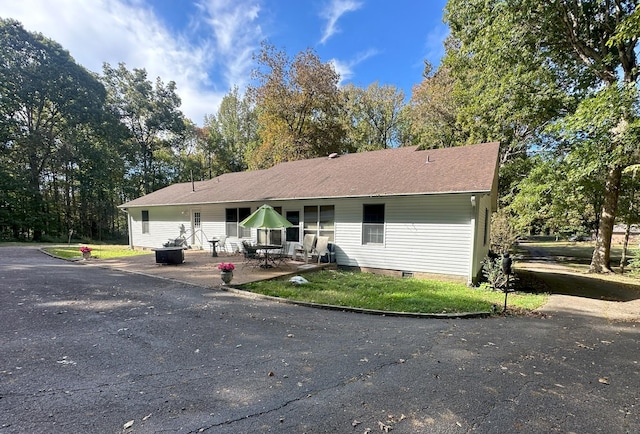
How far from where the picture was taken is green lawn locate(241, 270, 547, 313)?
620cm

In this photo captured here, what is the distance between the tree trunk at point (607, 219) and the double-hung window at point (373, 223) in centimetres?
1060

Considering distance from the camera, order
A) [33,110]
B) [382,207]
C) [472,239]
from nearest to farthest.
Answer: [472,239]
[382,207]
[33,110]

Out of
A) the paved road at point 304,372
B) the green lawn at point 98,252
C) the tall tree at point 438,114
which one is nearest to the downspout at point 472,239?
the paved road at point 304,372

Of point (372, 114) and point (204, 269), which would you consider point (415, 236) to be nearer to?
point (204, 269)

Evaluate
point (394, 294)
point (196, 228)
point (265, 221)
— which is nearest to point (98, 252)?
point (196, 228)

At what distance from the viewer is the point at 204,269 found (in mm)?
10086

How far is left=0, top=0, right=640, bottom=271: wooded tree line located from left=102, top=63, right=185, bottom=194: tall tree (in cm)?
13

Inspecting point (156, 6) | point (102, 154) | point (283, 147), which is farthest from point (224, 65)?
point (102, 154)

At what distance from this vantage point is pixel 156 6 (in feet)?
35.1

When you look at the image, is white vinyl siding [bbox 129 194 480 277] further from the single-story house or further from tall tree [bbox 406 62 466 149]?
tall tree [bbox 406 62 466 149]

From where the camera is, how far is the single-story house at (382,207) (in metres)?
8.70

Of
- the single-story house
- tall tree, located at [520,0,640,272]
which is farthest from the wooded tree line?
the single-story house

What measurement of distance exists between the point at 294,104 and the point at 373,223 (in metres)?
17.2

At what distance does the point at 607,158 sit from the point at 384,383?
459 inches
